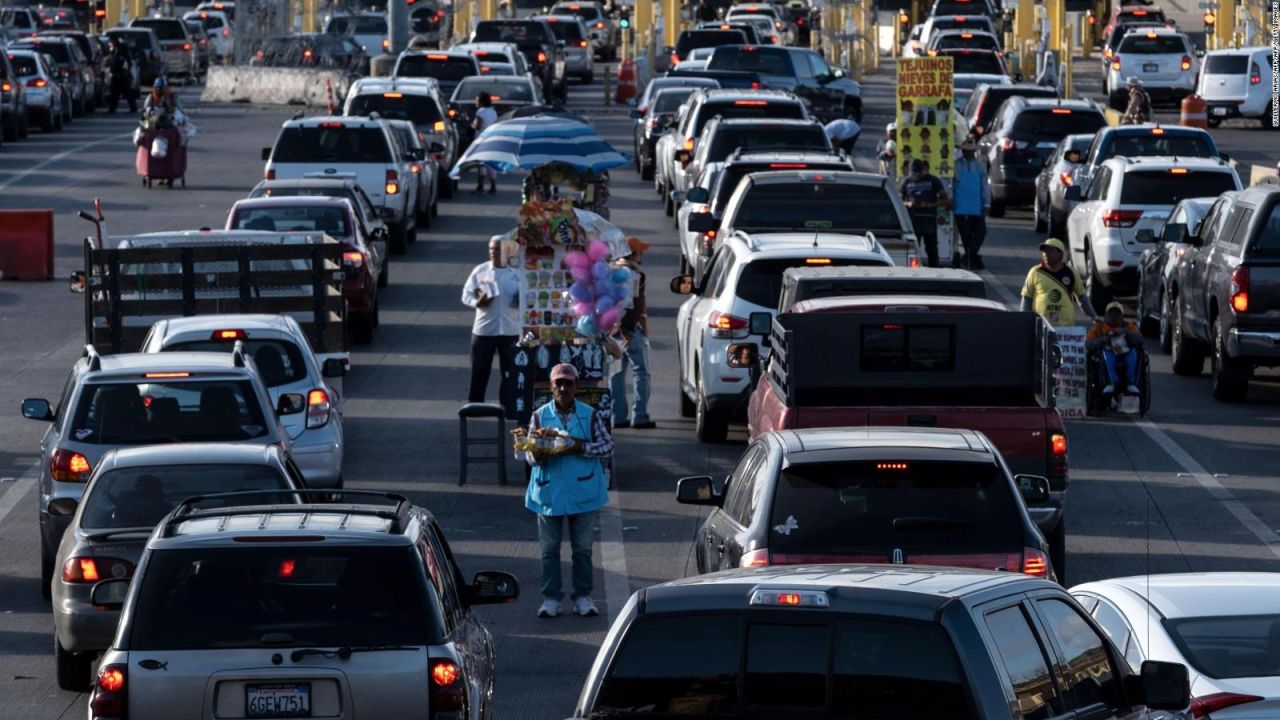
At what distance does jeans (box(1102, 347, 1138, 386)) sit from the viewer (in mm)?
21078

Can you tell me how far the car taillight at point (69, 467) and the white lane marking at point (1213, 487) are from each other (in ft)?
24.0

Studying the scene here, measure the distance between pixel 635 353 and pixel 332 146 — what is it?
511 inches

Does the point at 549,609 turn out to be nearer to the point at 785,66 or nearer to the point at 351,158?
the point at 351,158

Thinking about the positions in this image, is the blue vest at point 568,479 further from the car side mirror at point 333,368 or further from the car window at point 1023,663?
the car window at point 1023,663

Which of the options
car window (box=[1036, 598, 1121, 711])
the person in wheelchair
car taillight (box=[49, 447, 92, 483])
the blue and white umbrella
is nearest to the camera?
car window (box=[1036, 598, 1121, 711])

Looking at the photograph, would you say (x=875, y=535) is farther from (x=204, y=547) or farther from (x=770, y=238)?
(x=770, y=238)

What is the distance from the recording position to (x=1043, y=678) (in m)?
7.16

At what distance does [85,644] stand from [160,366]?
325cm

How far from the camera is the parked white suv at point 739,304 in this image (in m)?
18.8

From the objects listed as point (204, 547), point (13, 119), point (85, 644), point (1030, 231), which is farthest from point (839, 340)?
point (13, 119)

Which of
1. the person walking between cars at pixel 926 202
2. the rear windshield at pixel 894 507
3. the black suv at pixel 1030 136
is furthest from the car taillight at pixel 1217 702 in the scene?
the black suv at pixel 1030 136

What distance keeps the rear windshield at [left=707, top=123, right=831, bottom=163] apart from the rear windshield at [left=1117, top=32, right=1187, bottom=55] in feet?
94.9

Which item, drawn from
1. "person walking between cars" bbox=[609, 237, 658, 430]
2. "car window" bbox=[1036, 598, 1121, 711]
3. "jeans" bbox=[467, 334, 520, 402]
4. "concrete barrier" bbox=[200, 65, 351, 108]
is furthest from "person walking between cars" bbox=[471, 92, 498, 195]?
"car window" bbox=[1036, 598, 1121, 711]

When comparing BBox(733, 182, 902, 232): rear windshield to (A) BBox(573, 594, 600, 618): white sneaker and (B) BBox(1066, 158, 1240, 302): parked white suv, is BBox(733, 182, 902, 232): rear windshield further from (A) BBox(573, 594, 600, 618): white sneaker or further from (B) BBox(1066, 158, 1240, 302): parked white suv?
(A) BBox(573, 594, 600, 618): white sneaker
